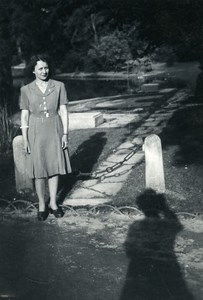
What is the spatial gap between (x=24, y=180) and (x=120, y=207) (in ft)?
5.78

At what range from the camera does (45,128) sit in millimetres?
5336

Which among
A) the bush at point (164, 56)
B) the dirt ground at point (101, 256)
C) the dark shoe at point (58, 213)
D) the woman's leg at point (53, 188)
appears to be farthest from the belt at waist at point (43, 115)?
the bush at point (164, 56)

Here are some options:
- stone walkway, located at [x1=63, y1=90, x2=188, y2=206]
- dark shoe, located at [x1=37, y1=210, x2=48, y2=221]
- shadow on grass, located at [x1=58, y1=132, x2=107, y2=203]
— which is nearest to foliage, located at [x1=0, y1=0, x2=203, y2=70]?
stone walkway, located at [x1=63, y1=90, x2=188, y2=206]

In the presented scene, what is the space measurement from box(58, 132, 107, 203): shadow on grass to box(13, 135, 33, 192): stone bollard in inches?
20.8

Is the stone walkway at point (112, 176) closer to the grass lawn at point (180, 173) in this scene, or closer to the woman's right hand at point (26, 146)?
the grass lawn at point (180, 173)

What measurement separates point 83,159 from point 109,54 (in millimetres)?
Result: 30122

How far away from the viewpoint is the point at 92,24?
4138 centimetres

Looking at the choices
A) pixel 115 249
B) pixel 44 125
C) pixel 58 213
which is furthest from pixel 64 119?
pixel 115 249

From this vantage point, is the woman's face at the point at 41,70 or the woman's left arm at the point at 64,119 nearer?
the woman's face at the point at 41,70

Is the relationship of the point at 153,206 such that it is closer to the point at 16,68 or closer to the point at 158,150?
the point at 158,150

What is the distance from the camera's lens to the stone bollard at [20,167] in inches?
260

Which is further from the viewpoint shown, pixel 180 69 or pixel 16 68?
pixel 16 68

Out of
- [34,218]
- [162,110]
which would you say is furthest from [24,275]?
[162,110]

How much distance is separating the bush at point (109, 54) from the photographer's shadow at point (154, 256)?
101ft
